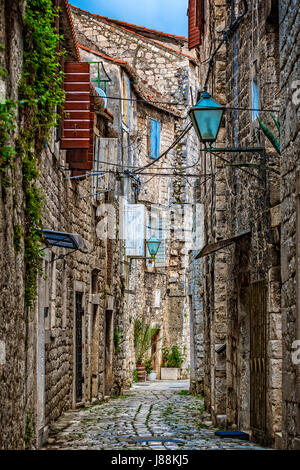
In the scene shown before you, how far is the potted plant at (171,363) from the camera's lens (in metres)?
29.6

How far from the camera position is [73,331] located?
14.8m

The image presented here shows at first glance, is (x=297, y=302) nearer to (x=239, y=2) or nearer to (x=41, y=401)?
(x=41, y=401)

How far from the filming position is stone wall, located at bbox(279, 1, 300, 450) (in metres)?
6.75

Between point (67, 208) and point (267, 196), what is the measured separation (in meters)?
4.99

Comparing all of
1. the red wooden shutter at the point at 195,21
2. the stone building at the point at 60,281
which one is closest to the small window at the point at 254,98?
the stone building at the point at 60,281

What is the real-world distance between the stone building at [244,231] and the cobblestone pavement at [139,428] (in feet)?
1.78

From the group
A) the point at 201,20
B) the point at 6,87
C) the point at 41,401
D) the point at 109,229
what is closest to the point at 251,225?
the point at 41,401

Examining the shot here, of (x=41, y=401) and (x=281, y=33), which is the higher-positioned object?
(x=281, y=33)

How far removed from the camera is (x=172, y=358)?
3003cm

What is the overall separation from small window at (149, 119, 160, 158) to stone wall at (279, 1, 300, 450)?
843 inches

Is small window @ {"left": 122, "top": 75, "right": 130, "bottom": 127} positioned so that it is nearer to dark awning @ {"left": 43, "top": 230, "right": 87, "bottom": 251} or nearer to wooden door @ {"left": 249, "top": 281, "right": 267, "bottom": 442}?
dark awning @ {"left": 43, "top": 230, "right": 87, "bottom": 251}

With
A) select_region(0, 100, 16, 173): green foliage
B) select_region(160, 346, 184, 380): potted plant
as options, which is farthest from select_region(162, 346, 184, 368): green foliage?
select_region(0, 100, 16, 173): green foliage

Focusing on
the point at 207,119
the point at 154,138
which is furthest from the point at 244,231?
the point at 154,138

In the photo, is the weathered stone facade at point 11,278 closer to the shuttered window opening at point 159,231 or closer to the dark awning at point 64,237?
the dark awning at point 64,237
